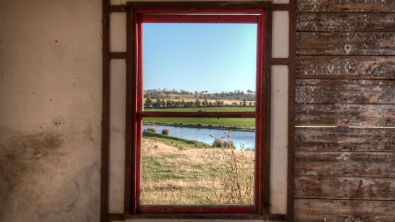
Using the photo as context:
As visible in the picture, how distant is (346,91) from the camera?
97.5 inches

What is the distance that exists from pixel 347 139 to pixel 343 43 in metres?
0.81

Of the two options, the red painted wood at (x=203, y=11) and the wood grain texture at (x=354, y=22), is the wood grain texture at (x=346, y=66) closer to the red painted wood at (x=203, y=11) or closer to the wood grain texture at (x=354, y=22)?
the wood grain texture at (x=354, y=22)

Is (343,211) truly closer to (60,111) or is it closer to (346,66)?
(346,66)

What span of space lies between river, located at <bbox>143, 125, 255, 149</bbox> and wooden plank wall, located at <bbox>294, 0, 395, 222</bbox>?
404mm

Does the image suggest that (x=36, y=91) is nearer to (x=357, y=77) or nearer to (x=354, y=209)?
(x=357, y=77)

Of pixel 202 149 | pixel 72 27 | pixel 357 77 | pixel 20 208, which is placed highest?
pixel 72 27

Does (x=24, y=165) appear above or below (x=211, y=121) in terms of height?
below

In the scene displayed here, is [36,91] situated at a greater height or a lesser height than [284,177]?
greater

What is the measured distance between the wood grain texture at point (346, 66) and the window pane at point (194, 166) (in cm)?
82

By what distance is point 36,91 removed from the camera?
2486 millimetres

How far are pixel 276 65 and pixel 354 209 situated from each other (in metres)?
1.38

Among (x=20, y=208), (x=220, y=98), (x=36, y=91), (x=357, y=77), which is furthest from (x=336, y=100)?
(x=20, y=208)

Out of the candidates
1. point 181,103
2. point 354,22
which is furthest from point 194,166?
point 354,22

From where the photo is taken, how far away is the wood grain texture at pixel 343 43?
8.10 ft
